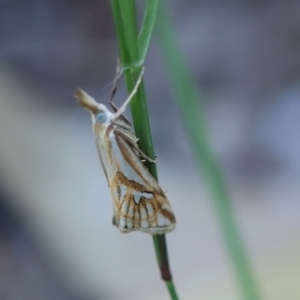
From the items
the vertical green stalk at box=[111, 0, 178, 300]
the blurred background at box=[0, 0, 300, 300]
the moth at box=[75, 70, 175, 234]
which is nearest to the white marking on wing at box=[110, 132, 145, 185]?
the moth at box=[75, 70, 175, 234]

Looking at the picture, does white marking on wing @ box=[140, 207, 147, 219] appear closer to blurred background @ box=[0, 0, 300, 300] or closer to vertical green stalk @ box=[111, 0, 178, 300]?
vertical green stalk @ box=[111, 0, 178, 300]

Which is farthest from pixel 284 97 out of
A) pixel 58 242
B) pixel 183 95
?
pixel 183 95

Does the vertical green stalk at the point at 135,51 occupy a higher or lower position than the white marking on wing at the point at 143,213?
higher

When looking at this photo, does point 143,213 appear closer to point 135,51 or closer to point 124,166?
point 124,166

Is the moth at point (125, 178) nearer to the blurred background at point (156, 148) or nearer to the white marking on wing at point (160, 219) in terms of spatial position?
the white marking on wing at point (160, 219)

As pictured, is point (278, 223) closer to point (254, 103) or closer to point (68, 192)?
point (254, 103)

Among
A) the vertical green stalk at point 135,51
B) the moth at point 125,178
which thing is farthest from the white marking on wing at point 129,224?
the vertical green stalk at point 135,51
